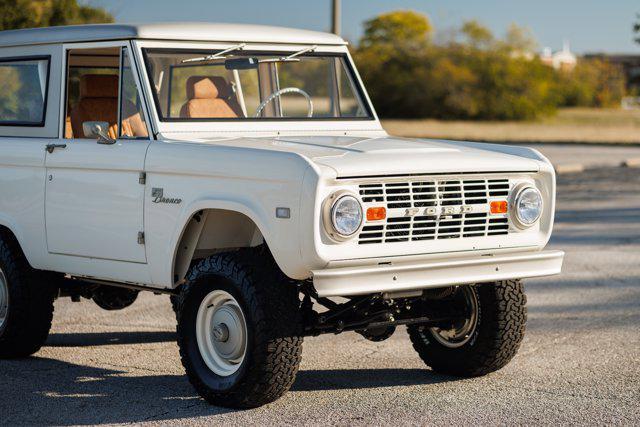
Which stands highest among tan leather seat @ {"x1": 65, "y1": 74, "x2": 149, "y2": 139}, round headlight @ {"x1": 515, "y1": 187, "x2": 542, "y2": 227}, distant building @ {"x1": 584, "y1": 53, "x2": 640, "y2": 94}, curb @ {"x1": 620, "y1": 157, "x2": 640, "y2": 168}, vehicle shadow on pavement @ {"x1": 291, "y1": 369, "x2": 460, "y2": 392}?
tan leather seat @ {"x1": 65, "y1": 74, "x2": 149, "y2": 139}

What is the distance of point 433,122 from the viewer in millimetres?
56125

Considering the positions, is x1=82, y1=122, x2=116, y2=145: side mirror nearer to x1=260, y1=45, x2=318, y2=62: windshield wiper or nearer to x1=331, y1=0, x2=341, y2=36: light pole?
x1=260, y1=45, x2=318, y2=62: windshield wiper

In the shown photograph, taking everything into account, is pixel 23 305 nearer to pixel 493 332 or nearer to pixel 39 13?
pixel 493 332

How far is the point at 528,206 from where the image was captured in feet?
20.4

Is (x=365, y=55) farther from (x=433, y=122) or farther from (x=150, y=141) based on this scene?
(x=150, y=141)

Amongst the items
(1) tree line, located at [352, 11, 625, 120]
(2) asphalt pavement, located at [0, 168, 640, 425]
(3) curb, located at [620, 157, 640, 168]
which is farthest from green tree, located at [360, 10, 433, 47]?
(2) asphalt pavement, located at [0, 168, 640, 425]

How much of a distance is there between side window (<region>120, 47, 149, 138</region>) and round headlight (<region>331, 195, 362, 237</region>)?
1.68 m

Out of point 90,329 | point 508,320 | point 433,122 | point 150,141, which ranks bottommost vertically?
point 433,122

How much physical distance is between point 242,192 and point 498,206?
1377 mm

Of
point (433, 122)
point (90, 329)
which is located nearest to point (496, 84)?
point (433, 122)

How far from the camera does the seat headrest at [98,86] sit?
7574mm

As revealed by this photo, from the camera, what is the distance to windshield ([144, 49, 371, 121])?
695cm

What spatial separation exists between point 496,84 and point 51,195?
5600 cm

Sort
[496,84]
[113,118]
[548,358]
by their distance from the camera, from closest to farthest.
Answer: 1. [548,358]
2. [113,118]
3. [496,84]
